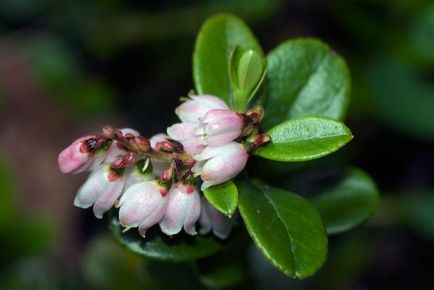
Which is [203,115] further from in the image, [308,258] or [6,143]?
[6,143]

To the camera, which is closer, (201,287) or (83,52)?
(201,287)

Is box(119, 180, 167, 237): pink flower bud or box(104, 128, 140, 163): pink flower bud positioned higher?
box(104, 128, 140, 163): pink flower bud

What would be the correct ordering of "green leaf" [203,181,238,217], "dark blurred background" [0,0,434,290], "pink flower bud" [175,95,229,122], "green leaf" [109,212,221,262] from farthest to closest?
"dark blurred background" [0,0,434,290], "green leaf" [109,212,221,262], "pink flower bud" [175,95,229,122], "green leaf" [203,181,238,217]

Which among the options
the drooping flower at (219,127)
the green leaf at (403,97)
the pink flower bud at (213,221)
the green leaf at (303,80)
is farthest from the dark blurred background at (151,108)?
the drooping flower at (219,127)

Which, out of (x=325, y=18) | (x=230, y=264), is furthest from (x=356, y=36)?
(x=230, y=264)

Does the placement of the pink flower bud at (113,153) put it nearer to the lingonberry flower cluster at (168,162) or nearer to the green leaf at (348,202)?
the lingonberry flower cluster at (168,162)

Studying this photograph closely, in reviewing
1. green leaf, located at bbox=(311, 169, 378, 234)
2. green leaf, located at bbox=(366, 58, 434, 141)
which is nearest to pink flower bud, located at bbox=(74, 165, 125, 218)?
green leaf, located at bbox=(311, 169, 378, 234)

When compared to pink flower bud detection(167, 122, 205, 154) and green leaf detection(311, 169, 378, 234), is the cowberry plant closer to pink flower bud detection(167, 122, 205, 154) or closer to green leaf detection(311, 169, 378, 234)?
pink flower bud detection(167, 122, 205, 154)
